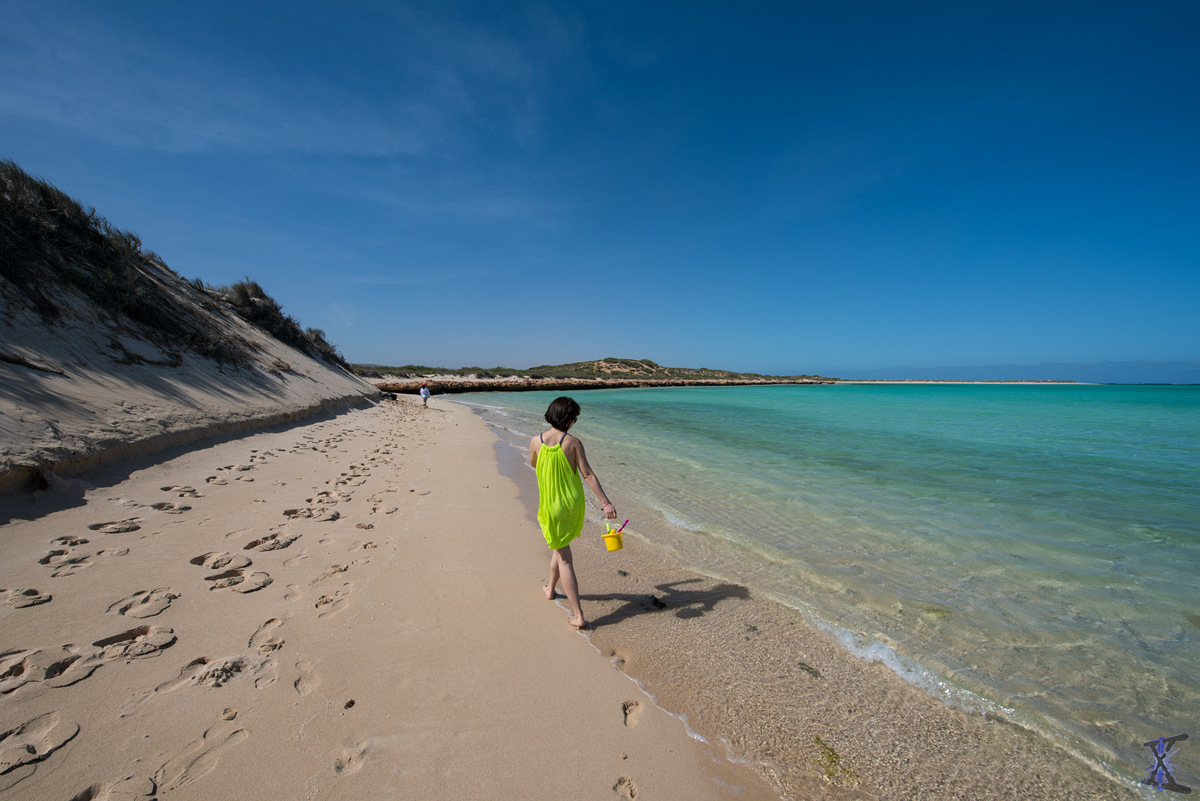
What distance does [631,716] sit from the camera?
2518mm

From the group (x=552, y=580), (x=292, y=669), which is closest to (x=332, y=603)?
(x=292, y=669)

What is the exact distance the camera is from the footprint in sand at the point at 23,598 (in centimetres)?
278

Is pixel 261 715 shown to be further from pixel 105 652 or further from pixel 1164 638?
pixel 1164 638

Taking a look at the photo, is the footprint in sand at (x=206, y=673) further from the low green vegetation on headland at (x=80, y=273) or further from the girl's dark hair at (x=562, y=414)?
the low green vegetation on headland at (x=80, y=273)

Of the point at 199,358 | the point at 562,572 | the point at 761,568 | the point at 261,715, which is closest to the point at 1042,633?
the point at 761,568

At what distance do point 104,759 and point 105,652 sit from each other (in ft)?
2.94

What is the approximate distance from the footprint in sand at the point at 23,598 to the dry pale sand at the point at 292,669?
12 millimetres

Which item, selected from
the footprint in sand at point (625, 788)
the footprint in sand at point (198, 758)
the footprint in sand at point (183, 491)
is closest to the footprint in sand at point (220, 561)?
the footprint in sand at point (183, 491)

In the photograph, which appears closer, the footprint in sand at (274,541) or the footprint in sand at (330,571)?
the footprint in sand at (330,571)

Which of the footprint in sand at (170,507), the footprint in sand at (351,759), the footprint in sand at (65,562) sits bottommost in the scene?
the footprint in sand at (351,759)

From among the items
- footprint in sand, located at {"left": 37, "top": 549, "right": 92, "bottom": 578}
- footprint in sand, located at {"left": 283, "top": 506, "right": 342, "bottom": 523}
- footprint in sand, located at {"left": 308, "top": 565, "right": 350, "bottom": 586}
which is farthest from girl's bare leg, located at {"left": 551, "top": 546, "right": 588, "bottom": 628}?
footprint in sand, located at {"left": 37, "top": 549, "right": 92, "bottom": 578}

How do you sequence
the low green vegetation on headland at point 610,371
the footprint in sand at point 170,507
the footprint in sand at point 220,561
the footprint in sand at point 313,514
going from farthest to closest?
the low green vegetation on headland at point 610,371 → the footprint in sand at point 313,514 → the footprint in sand at point 170,507 → the footprint in sand at point 220,561

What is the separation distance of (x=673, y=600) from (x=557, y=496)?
162 centimetres

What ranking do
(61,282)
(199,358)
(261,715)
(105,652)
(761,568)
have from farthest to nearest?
(199,358), (61,282), (761,568), (105,652), (261,715)
